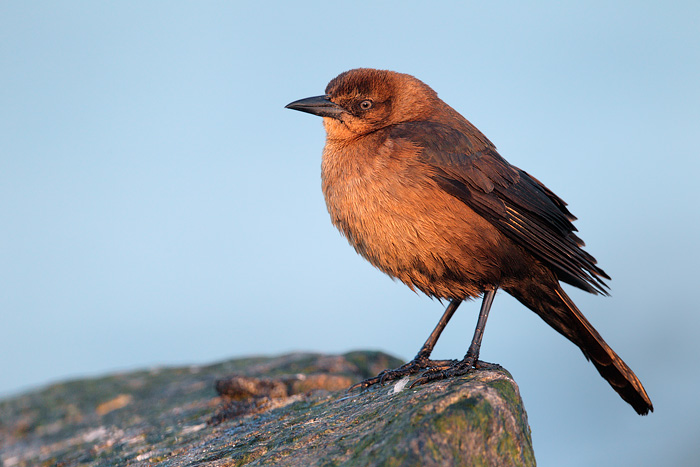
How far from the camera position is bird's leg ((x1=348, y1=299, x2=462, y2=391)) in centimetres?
434

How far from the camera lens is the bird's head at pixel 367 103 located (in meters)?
5.18

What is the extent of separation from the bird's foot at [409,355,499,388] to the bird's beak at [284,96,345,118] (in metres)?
2.21

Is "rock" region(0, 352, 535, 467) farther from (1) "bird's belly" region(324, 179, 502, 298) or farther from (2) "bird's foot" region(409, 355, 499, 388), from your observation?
(1) "bird's belly" region(324, 179, 502, 298)

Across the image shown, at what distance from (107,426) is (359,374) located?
2.26m

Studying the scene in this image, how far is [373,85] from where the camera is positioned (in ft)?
17.4

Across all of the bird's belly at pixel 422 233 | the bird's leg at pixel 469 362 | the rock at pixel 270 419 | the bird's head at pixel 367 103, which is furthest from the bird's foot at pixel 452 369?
the bird's head at pixel 367 103

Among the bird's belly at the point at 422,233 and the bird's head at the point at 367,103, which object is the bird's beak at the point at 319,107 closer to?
the bird's head at the point at 367,103

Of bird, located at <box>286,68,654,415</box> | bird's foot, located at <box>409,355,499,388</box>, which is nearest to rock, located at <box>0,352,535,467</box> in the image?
bird's foot, located at <box>409,355,499,388</box>

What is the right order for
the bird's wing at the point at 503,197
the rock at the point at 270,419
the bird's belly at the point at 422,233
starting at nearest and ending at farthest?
the rock at the point at 270,419 < the bird's belly at the point at 422,233 < the bird's wing at the point at 503,197

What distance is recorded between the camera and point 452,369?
3.88m

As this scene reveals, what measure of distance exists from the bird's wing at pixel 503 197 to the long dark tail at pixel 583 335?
0.59ft

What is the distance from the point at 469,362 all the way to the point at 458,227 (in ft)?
2.94

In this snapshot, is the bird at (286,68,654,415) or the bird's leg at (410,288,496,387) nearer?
the bird's leg at (410,288,496,387)

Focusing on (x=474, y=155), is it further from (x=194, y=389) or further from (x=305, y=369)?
(x=194, y=389)
